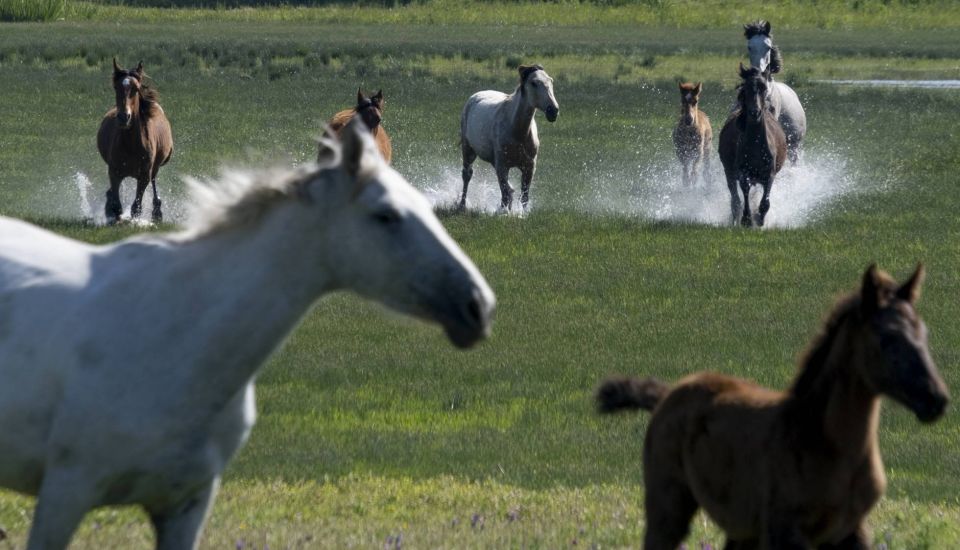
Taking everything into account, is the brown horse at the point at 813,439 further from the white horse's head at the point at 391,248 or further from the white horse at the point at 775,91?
the white horse at the point at 775,91

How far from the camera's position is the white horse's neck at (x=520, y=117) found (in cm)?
2431

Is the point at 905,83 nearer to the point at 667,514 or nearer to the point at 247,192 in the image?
the point at 667,514

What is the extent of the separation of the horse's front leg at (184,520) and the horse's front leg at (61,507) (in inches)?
12.0

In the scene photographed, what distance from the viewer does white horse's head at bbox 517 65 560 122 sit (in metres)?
24.1

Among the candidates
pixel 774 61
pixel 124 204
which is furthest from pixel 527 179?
pixel 124 204

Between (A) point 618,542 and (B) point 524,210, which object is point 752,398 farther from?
(B) point 524,210

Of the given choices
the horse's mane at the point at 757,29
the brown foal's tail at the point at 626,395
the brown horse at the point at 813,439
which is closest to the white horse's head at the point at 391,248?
the brown horse at the point at 813,439

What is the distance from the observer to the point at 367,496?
28.2ft

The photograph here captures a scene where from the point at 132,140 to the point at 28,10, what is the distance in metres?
71.4

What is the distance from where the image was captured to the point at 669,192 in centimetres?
2705

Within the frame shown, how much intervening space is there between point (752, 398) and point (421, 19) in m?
Answer: 93.0

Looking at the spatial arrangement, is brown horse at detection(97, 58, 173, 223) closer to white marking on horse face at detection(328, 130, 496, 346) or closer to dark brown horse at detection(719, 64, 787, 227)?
Answer: dark brown horse at detection(719, 64, 787, 227)

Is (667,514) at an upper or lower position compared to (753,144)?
upper

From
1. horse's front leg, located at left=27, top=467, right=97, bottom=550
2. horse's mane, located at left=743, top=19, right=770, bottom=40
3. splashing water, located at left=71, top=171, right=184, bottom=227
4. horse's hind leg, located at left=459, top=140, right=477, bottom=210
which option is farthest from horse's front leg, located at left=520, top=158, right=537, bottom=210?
horse's front leg, located at left=27, top=467, right=97, bottom=550
